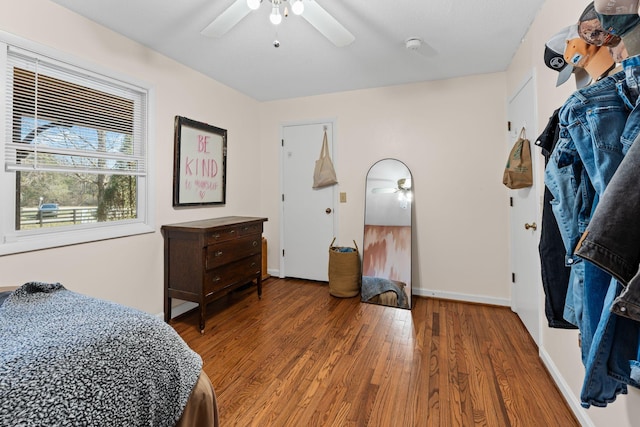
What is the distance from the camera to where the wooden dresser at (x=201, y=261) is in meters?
2.46

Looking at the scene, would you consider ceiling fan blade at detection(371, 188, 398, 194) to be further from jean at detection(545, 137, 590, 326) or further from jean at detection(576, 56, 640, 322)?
jean at detection(576, 56, 640, 322)

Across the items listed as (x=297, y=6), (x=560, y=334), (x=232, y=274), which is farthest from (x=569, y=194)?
(x=232, y=274)

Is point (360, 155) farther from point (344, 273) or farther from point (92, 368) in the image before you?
point (92, 368)

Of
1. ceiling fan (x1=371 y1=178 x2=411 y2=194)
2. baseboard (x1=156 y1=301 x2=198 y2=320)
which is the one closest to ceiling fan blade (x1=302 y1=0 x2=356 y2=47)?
ceiling fan (x1=371 y1=178 x2=411 y2=194)

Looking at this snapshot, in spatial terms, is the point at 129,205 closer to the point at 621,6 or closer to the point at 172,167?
the point at 172,167

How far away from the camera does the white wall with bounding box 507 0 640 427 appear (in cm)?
116

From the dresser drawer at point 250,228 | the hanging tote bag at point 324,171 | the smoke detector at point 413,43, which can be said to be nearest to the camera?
the smoke detector at point 413,43

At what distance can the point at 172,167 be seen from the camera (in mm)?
2740

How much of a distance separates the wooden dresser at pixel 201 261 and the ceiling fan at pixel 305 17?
4.92 ft

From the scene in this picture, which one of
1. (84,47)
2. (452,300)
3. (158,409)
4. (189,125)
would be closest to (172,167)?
(189,125)

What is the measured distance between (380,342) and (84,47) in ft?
10.2

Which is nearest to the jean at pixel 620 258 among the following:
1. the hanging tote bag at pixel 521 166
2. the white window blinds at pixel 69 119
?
the hanging tote bag at pixel 521 166

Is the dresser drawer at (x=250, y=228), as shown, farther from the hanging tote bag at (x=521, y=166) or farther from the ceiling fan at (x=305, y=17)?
the hanging tote bag at (x=521, y=166)

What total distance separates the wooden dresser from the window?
12.6 inches
